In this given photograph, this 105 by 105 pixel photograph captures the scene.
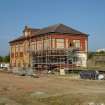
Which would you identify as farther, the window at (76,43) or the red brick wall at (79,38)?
the window at (76,43)

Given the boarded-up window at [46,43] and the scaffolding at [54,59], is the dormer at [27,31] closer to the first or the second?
the boarded-up window at [46,43]

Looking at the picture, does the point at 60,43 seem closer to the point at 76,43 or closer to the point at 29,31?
the point at 76,43

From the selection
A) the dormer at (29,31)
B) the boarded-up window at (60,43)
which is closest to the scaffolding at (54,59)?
the boarded-up window at (60,43)

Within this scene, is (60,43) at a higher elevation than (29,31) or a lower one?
lower

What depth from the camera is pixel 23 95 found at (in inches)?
924

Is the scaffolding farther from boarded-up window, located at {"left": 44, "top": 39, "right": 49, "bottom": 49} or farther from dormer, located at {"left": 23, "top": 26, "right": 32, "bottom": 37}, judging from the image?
dormer, located at {"left": 23, "top": 26, "right": 32, "bottom": 37}

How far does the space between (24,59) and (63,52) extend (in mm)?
14880

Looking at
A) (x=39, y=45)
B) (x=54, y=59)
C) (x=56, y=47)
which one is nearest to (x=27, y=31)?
(x=39, y=45)

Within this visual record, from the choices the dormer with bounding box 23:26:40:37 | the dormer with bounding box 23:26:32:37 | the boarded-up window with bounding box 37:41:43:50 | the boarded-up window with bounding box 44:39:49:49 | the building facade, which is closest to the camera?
the building facade

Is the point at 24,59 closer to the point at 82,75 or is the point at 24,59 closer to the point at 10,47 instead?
the point at 10,47

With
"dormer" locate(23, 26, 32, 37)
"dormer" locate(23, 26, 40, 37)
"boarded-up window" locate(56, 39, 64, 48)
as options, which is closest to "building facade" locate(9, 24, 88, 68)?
"boarded-up window" locate(56, 39, 64, 48)

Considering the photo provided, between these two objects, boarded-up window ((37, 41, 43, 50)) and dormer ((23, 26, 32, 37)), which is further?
dormer ((23, 26, 32, 37))

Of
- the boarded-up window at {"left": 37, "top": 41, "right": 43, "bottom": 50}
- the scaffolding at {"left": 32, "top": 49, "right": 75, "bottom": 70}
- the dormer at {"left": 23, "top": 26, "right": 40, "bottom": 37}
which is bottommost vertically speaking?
the scaffolding at {"left": 32, "top": 49, "right": 75, "bottom": 70}

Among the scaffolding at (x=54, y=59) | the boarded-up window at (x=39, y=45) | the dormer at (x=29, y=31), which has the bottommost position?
the scaffolding at (x=54, y=59)
